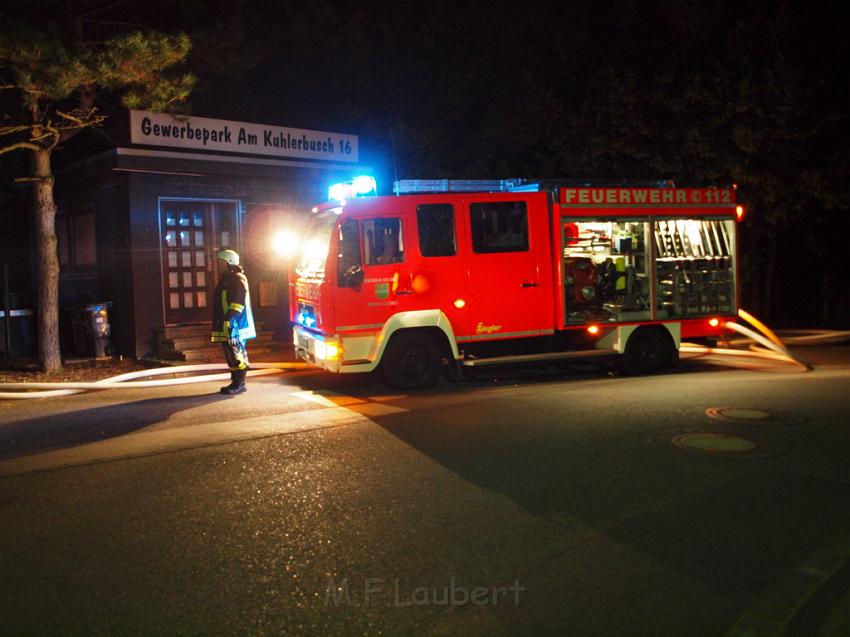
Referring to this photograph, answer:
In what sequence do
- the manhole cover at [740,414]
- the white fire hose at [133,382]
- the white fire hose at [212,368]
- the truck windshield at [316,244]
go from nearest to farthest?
the manhole cover at [740,414] → the truck windshield at [316,244] → the white fire hose at [133,382] → the white fire hose at [212,368]

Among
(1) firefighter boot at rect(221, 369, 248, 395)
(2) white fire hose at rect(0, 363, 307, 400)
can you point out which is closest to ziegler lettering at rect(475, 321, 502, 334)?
(1) firefighter boot at rect(221, 369, 248, 395)

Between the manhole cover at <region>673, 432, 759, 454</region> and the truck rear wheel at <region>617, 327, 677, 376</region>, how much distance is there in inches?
158

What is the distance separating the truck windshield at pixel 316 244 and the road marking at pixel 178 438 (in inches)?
82.7

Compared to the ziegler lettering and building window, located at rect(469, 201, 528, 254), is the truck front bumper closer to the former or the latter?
the ziegler lettering

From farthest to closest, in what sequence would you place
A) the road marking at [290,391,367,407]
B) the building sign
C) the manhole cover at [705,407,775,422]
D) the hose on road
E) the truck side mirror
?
the building sign, the hose on road, the truck side mirror, the road marking at [290,391,367,407], the manhole cover at [705,407,775,422]

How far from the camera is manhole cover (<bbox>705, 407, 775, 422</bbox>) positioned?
26.9ft

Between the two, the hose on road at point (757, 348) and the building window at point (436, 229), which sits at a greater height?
the building window at point (436, 229)

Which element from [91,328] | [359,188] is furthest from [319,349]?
[91,328]

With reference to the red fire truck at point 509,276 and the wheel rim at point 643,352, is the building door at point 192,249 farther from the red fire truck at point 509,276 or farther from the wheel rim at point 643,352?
the wheel rim at point 643,352

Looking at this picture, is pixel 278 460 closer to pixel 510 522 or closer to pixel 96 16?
pixel 510 522

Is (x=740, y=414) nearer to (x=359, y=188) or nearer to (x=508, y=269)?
(x=508, y=269)

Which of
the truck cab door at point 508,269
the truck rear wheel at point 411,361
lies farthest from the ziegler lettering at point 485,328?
the truck rear wheel at point 411,361

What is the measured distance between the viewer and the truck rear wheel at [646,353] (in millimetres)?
11562

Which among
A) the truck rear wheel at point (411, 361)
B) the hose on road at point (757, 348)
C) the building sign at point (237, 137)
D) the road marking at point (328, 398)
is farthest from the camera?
the building sign at point (237, 137)
